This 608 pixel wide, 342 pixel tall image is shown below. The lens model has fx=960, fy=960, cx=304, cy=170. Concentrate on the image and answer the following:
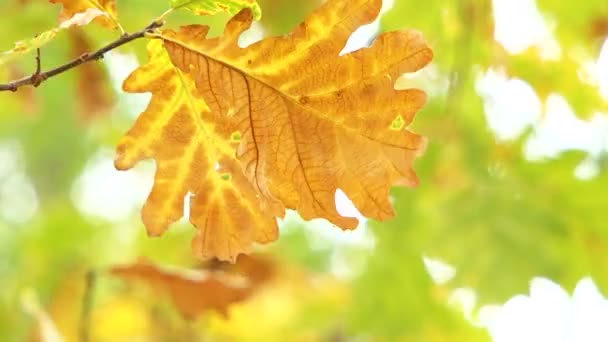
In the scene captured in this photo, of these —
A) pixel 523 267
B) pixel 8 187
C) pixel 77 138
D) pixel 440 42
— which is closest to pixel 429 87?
pixel 440 42

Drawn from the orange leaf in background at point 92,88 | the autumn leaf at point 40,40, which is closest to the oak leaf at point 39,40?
the autumn leaf at point 40,40

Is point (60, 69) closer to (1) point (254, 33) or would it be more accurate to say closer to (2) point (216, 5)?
(2) point (216, 5)

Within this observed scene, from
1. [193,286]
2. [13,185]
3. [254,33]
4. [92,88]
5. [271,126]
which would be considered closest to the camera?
[271,126]

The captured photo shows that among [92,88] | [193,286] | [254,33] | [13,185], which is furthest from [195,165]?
[13,185]

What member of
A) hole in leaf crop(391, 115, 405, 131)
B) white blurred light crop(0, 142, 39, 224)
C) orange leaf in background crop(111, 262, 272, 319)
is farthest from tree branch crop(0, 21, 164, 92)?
white blurred light crop(0, 142, 39, 224)

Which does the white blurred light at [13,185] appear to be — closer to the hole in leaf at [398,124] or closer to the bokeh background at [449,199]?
the bokeh background at [449,199]

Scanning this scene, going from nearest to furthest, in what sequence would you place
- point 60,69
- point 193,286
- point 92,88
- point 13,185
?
point 60,69, point 193,286, point 92,88, point 13,185

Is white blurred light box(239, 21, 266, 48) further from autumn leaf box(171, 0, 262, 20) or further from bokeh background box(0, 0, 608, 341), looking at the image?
autumn leaf box(171, 0, 262, 20)
